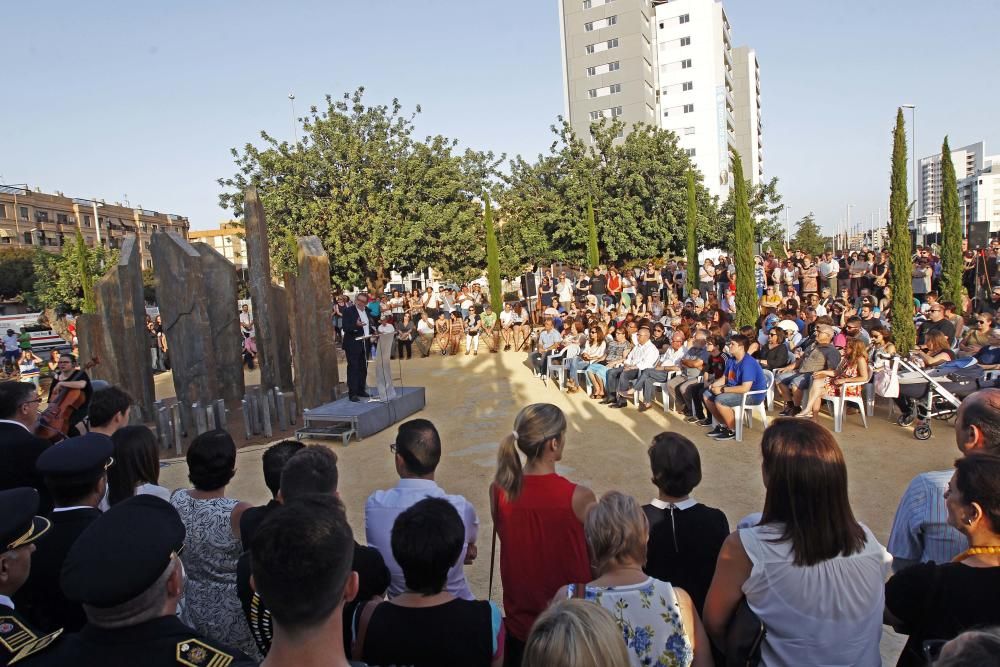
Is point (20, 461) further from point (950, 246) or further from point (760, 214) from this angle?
point (760, 214)

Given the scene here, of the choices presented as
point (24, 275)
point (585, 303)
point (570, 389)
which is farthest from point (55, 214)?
point (570, 389)

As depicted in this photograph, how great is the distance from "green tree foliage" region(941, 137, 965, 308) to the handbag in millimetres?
15754

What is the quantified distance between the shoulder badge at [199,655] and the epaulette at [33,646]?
0.39 metres

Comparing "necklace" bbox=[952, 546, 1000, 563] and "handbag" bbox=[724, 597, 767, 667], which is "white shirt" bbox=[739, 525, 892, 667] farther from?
"necklace" bbox=[952, 546, 1000, 563]

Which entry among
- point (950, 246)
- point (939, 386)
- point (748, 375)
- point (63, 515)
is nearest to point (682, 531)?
point (63, 515)

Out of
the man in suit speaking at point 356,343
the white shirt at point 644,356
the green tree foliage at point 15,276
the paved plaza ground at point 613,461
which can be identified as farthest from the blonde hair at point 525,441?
the green tree foliage at point 15,276

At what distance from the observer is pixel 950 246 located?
15.2 metres

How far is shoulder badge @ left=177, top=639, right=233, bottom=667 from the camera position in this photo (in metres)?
1.61

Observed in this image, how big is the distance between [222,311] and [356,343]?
8.35 feet

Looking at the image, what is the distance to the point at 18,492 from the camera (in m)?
2.19

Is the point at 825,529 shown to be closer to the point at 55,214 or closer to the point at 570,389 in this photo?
the point at 570,389

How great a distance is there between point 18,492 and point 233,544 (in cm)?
82

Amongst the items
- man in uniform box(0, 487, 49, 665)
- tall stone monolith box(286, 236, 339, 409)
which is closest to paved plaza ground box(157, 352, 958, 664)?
tall stone monolith box(286, 236, 339, 409)

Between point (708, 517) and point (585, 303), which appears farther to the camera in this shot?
point (585, 303)
